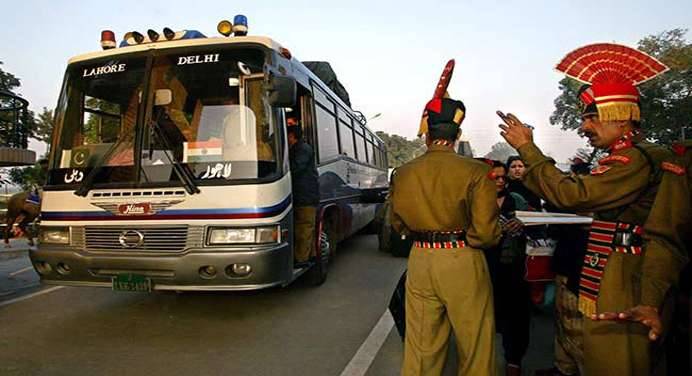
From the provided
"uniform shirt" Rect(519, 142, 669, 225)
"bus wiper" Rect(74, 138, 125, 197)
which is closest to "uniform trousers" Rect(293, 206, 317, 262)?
"bus wiper" Rect(74, 138, 125, 197)

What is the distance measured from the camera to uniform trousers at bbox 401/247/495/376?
2.54 metres

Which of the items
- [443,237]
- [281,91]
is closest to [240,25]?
[281,91]

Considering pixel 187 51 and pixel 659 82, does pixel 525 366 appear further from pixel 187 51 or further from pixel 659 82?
pixel 659 82

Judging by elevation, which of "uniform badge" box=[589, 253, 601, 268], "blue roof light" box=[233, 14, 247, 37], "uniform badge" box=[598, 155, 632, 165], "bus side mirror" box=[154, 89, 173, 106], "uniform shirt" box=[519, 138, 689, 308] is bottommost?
"uniform badge" box=[589, 253, 601, 268]

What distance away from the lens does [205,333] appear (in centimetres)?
443

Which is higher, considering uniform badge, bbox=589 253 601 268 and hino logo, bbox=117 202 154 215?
hino logo, bbox=117 202 154 215

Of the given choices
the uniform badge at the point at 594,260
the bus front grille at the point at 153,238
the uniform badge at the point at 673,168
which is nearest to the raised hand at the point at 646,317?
the uniform badge at the point at 594,260

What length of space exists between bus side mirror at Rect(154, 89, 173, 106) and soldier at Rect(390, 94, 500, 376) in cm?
284

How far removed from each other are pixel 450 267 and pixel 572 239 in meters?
0.81

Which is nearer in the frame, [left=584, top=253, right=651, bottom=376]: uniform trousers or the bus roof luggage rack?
[left=584, top=253, right=651, bottom=376]: uniform trousers

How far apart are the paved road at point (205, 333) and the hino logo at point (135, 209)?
1141mm

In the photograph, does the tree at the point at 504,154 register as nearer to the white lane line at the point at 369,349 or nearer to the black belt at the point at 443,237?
the black belt at the point at 443,237

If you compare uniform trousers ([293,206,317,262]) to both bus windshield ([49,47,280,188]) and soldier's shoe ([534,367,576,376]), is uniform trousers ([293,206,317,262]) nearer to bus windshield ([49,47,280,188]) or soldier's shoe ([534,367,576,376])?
bus windshield ([49,47,280,188])

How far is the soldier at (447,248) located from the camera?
2539 mm
